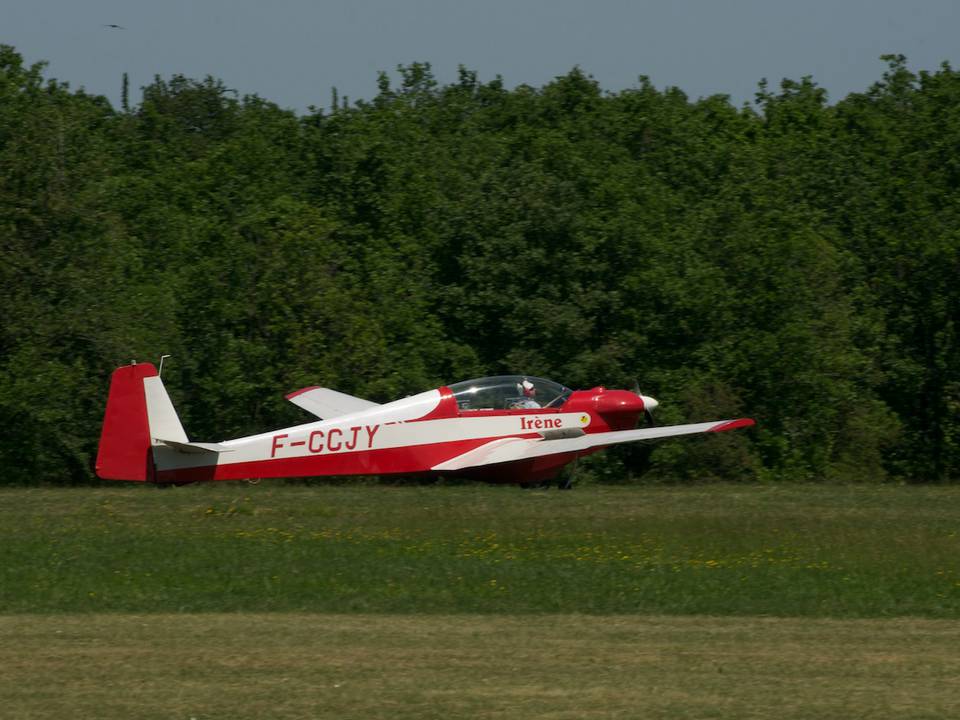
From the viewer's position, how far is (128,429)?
17500mm

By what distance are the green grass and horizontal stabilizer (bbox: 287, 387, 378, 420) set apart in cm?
306

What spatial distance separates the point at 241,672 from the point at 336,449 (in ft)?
31.9

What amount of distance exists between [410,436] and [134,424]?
3732 mm

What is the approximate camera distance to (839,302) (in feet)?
94.4

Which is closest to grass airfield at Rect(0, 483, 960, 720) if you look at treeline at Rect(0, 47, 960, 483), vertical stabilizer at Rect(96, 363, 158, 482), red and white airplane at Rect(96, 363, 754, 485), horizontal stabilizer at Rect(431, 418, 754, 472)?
vertical stabilizer at Rect(96, 363, 158, 482)

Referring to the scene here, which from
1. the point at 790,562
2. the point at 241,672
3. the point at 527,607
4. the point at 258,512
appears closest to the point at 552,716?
the point at 241,672

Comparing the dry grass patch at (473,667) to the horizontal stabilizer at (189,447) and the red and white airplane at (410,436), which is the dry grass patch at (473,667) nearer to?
the horizontal stabilizer at (189,447)

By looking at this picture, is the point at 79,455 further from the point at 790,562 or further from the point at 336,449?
the point at 790,562

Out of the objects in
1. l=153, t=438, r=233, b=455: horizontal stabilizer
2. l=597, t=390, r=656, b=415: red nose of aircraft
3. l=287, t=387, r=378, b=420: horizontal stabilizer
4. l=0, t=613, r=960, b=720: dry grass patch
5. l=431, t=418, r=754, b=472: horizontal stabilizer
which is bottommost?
l=0, t=613, r=960, b=720: dry grass patch

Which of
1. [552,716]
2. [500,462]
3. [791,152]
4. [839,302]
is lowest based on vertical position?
[552,716]

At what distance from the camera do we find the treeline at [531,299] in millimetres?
25312

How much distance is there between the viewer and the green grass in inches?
428

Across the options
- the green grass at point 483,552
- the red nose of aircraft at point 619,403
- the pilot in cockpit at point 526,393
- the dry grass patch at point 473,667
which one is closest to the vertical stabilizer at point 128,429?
the green grass at point 483,552

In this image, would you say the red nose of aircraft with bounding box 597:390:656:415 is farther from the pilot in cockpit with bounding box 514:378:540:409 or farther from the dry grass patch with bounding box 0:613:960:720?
the dry grass patch with bounding box 0:613:960:720
